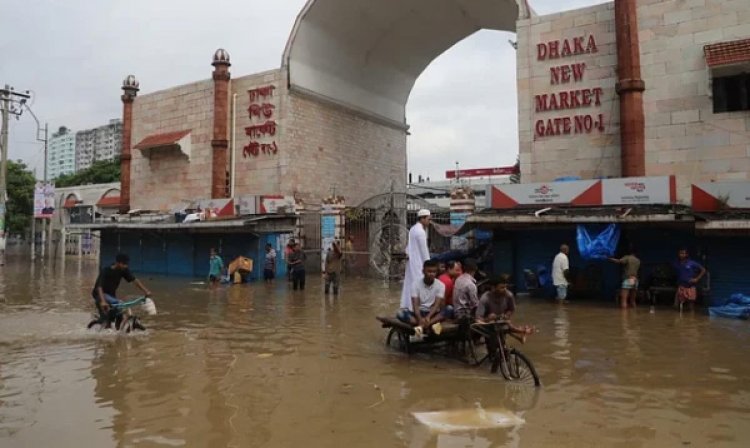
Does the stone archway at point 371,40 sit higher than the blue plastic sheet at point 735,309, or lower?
higher

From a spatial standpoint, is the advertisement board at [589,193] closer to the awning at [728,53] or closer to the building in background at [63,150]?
the awning at [728,53]

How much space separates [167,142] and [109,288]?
58.2 feet

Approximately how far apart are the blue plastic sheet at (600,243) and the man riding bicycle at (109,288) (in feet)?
32.3

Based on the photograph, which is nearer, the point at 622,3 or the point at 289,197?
the point at 622,3

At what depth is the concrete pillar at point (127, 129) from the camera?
93.0ft

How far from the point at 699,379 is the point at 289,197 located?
1751cm

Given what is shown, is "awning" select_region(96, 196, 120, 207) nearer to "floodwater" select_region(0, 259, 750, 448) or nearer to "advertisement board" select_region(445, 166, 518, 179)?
"floodwater" select_region(0, 259, 750, 448)

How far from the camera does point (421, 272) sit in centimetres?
761

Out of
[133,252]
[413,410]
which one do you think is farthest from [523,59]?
[133,252]

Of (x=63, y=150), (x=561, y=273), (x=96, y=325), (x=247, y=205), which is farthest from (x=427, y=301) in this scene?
(x=63, y=150)

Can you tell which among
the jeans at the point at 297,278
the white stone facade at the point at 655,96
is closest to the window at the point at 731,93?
the white stone facade at the point at 655,96

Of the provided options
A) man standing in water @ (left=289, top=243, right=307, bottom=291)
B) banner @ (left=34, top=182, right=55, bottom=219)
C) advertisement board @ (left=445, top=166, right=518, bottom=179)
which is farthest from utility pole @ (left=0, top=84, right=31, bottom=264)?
advertisement board @ (left=445, top=166, right=518, bottom=179)

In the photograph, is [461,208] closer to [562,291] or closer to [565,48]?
[562,291]

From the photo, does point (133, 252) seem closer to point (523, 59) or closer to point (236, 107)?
point (236, 107)
